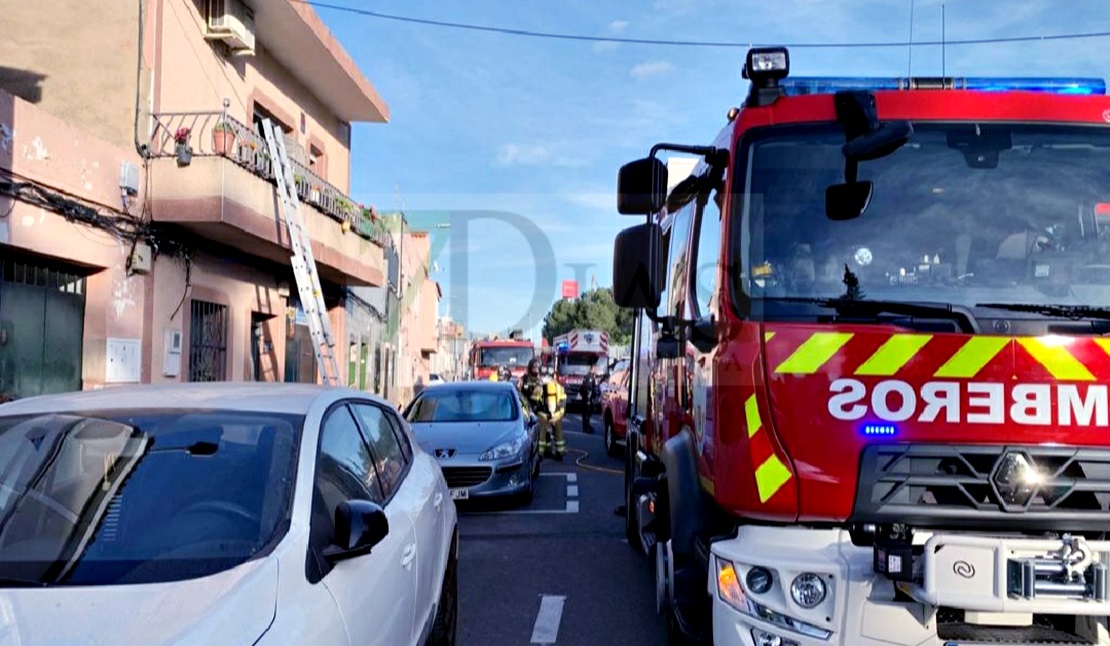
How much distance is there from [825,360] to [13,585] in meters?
2.89

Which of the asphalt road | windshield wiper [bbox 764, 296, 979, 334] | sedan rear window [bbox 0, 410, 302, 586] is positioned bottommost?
the asphalt road

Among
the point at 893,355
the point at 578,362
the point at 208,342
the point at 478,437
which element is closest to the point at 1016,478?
the point at 893,355

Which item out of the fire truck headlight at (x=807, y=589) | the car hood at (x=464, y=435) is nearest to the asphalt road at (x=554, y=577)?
the car hood at (x=464, y=435)

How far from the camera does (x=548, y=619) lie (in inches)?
223

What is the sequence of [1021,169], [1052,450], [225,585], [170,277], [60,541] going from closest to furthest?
[225,585]
[60,541]
[1052,450]
[1021,169]
[170,277]

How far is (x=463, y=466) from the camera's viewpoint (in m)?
9.28

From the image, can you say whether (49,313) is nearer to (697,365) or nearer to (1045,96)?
(697,365)

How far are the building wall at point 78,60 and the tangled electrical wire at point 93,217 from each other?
1.04 metres

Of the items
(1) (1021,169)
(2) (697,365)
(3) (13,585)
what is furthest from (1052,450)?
(3) (13,585)

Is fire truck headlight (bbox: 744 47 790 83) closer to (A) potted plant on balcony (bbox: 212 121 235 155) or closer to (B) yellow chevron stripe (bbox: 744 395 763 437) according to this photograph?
(B) yellow chevron stripe (bbox: 744 395 763 437)

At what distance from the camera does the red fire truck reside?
3057 mm

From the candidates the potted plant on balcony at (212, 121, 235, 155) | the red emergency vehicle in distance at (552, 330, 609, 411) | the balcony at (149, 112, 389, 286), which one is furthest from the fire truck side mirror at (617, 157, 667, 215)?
the red emergency vehicle in distance at (552, 330, 609, 411)

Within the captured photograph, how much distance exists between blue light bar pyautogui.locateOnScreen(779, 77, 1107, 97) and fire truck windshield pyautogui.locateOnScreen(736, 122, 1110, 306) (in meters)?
0.57

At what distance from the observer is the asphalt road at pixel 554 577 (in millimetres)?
5426
